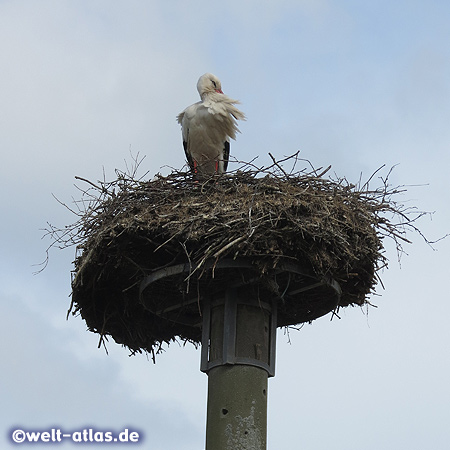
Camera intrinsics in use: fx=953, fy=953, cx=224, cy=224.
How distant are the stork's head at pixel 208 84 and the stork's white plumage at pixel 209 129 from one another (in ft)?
0.43

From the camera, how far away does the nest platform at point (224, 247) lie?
9.06 metres

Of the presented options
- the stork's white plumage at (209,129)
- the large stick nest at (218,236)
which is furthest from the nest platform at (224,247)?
the stork's white plumage at (209,129)

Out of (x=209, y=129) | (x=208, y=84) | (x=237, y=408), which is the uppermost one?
(x=208, y=84)

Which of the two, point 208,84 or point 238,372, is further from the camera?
point 208,84

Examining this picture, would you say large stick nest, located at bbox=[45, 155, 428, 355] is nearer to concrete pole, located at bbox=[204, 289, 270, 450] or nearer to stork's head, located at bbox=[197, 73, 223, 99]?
concrete pole, located at bbox=[204, 289, 270, 450]

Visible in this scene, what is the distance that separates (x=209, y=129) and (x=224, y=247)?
4242 mm

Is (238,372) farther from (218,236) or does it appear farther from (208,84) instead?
(208,84)

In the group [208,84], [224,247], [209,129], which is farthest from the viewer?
[208,84]

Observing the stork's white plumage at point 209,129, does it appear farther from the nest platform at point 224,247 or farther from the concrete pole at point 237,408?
the concrete pole at point 237,408

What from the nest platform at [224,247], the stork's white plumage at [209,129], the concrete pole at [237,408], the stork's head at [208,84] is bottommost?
the concrete pole at [237,408]

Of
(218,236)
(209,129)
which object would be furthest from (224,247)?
(209,129)

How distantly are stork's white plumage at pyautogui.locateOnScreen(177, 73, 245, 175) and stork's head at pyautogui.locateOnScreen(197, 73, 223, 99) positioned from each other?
13 cm

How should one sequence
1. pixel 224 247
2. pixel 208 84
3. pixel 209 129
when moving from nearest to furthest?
pixel 224 247, pixel 209 129, pixel 208 84

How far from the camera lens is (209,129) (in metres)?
12.7
